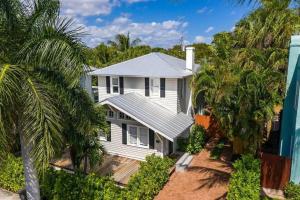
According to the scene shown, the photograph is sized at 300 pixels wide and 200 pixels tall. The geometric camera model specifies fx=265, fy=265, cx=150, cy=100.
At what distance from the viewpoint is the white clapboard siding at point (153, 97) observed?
1902 centimetres

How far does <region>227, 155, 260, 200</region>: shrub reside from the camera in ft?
37.0

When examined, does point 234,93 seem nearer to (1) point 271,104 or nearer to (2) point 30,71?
(1) point 271,104

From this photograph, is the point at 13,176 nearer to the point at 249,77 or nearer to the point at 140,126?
the point at 140,126

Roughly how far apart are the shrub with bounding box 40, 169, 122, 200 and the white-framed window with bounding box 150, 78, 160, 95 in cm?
912

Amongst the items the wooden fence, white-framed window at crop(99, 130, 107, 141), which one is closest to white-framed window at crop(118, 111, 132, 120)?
white-framed window at crop(99, 130, 107, 141)

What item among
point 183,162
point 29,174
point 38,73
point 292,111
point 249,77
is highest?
point 38,73

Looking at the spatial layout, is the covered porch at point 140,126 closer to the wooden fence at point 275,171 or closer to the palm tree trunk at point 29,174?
the wooden fence at point 275,171

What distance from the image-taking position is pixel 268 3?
23266 mm

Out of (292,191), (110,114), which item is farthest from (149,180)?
(110,114)

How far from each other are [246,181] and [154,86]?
985 centimetres

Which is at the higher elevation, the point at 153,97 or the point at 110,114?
the point at 153,97

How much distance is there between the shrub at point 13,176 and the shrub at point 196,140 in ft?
35.4

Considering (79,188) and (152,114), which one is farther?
(152,114)

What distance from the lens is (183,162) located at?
665 inches
